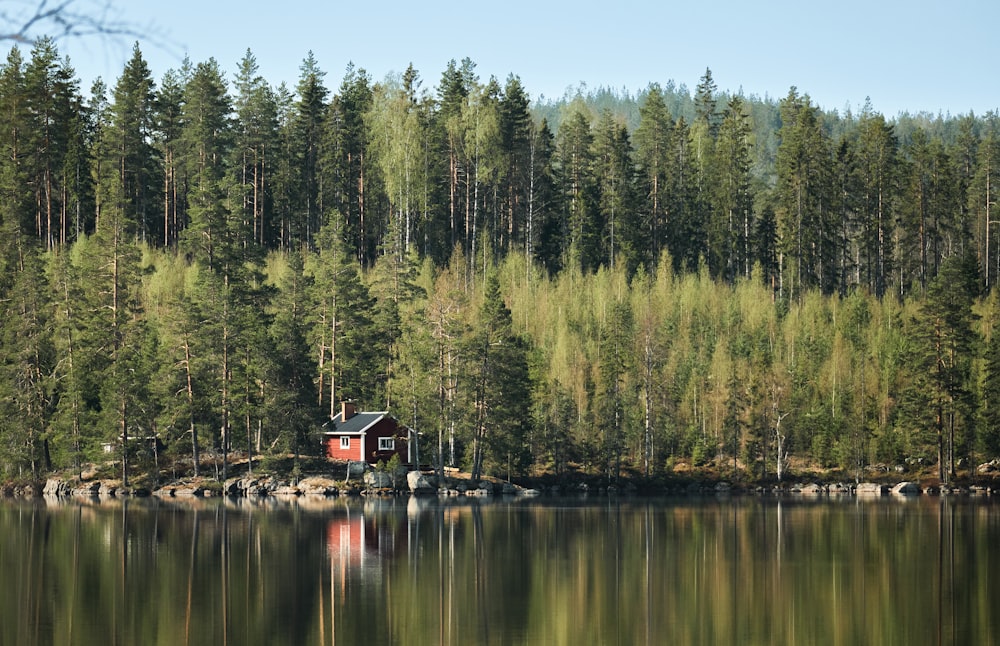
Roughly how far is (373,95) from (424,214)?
1666 cm

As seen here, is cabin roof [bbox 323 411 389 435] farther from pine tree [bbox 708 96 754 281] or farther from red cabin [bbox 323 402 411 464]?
pine tree [bbox 708 96 754 281]

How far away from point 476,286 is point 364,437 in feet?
84.1

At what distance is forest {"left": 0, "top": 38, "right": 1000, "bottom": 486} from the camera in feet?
249

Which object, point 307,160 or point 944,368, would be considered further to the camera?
point 307,160

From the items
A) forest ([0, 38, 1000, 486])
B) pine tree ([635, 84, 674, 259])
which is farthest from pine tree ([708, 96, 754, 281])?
pine tree ([635, 84, 674, 259])

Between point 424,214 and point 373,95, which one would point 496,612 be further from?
point 373,95

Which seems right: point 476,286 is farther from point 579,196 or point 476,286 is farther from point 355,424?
point 355,424

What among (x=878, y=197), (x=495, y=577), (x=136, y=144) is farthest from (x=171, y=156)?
(x=495, y=577)

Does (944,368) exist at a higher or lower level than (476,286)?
lower

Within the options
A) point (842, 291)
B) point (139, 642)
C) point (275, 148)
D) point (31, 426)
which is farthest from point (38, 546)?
point (842, 291)

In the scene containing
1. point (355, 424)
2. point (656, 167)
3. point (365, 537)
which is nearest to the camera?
point (365, 537)

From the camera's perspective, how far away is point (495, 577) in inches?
1417

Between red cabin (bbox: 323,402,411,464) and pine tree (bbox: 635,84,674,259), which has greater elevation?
pine tree (bbox: 635,84,674,259)

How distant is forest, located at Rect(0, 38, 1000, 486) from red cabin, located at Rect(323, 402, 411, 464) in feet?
5.21
